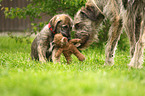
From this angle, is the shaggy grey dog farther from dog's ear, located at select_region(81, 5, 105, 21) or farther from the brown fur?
the brown fur

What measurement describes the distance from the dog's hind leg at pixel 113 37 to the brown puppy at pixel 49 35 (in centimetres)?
90

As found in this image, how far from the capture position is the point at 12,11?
695 cm

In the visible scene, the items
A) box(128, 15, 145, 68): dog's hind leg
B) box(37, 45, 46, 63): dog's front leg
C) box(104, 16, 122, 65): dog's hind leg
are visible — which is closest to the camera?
box(128, 15, 145, 68): dog's hind leg

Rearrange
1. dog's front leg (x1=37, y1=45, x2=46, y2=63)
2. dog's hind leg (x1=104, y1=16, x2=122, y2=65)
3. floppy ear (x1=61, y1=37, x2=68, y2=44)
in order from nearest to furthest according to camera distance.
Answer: floppy ear (x1=61, y1=37, x2=68, y2=44) → dog's hind leg (x1=104, y1=16, x2=122, y2=65) → dog's front leg (x1=37, y1=45, x2=46, y2=63)

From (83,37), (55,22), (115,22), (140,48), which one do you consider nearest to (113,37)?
(115,22)

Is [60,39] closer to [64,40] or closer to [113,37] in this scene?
[64,40]

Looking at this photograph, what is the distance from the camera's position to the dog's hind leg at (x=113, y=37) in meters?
4.13

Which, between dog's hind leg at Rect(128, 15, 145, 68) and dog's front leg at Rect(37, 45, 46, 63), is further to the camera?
dog's front leg at Rect(37, 45, 46, 63)

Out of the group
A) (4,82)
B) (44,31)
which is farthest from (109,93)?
(44,31)

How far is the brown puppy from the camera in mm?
4090

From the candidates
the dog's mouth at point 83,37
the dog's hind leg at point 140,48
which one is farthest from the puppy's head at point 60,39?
the dog's hind leg at point 140,48

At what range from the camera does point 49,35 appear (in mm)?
4387

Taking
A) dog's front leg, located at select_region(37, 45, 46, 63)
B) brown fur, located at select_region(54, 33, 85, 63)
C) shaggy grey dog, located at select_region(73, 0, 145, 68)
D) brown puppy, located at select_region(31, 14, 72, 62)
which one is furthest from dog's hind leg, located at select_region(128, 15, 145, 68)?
dog's front leg, located at select_region(37, 45, 46, 63)

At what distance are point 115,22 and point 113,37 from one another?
0.34 metres
